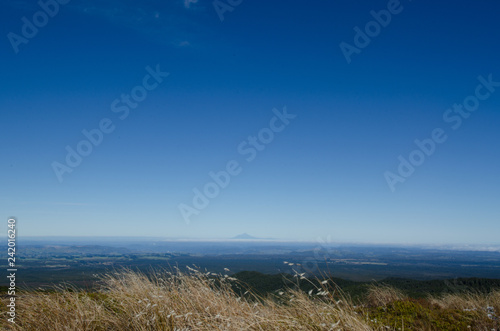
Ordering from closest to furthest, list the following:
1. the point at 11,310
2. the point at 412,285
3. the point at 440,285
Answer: the point at 11,310 → the point at 440,285 → the point at 412,285

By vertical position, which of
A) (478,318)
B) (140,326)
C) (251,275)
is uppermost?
(140,326)

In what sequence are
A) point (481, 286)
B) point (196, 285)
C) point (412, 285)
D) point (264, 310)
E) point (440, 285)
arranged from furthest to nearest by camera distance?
point (412, 285)
point (440, 285)
point (481, 286)
point (196, 285)
point (264, 310)

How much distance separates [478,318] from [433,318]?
97 centimetres

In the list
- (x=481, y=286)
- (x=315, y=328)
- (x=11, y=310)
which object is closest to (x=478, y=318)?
(x=315, y=328)

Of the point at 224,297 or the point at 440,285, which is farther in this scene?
the point at 440,285

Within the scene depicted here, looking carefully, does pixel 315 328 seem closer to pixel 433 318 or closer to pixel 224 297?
pixel 224 297

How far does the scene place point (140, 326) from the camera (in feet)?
16.6

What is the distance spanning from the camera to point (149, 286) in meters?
7.06

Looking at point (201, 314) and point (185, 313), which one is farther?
point (201, 314)

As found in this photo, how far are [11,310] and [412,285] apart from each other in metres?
27.2

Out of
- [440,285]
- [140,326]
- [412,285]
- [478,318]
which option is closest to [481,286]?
[440,285]

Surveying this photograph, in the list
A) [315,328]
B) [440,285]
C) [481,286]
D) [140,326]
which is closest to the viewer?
[315,328]

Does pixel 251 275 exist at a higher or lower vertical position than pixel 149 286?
lower

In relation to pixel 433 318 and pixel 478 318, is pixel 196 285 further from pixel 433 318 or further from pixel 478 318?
pixel 478 318
